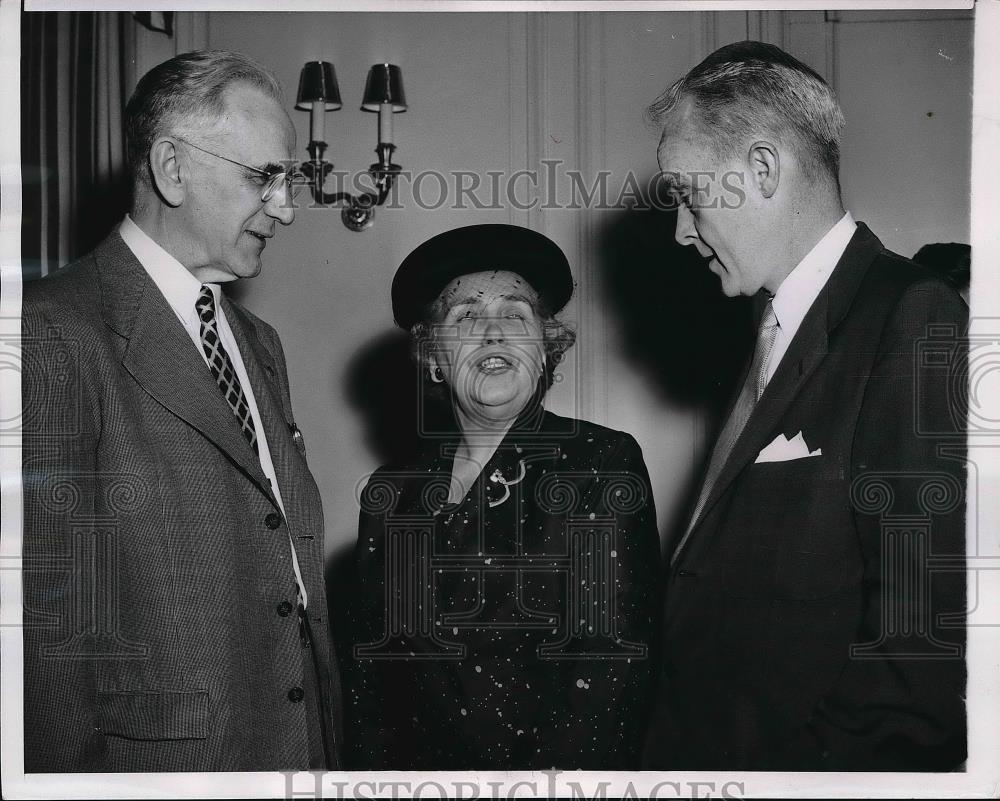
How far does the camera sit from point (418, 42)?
6.15 feet

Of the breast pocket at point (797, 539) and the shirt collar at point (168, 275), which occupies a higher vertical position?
the shirt collar at point (168, 275)

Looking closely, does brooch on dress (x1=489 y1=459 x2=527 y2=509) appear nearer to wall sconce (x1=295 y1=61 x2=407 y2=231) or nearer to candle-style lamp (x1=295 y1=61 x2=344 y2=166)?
wall sconce (x1=295 y1=61 x2=407 y2=231)

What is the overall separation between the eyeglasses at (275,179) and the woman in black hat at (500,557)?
26cm

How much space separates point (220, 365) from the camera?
1.78 metres

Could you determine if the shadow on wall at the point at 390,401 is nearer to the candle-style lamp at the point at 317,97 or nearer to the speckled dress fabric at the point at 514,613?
the speckled dress fabric at the point at 514,613

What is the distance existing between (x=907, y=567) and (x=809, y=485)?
25 cm

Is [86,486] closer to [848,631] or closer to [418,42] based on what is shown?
[418,42]

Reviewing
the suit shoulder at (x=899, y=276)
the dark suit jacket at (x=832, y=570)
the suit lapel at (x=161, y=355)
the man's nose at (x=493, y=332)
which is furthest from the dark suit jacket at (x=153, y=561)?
the suit shoulder at (x=899, y=276)

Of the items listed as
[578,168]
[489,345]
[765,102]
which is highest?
[765,102]

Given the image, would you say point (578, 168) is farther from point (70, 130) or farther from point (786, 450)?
point (70, 130)

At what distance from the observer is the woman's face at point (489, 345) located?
1839mm

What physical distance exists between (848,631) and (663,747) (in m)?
0.39

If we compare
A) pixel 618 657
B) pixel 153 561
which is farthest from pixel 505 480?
pixel 153 561

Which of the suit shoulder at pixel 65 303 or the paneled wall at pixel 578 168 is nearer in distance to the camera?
the suit shoulder at pixel 65 303
